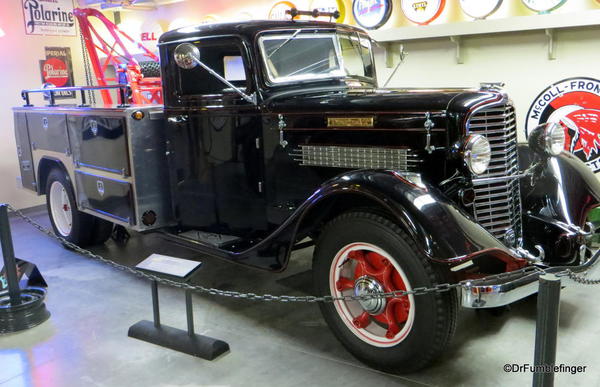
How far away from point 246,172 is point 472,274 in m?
1.73

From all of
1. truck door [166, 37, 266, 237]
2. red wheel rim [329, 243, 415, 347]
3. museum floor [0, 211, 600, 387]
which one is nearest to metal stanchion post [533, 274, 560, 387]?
red wheel rim [329, 243, 415, 347]

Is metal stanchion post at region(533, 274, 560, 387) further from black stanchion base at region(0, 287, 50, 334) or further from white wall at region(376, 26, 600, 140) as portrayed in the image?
white wall at region(376, 26, 600, 140)

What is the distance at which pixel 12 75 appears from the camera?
23.1 ft

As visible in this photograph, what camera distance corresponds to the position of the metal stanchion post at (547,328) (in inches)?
74.9

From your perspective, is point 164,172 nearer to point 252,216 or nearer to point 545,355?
point 252,216

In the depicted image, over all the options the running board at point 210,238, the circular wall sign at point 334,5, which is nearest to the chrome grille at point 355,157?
the running board at point 210,238

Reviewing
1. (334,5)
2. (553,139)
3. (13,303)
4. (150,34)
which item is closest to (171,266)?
(13,303)

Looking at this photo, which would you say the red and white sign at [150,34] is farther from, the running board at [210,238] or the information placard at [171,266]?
the information placard at [171,266]

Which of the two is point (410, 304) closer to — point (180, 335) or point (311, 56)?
point (180, 335)

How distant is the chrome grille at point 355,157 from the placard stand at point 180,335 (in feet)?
3.13

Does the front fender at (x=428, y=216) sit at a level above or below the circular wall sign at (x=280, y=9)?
below

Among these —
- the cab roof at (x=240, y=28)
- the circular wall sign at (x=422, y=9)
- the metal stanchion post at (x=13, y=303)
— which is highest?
the circular wall sign at (x=422, y=9)

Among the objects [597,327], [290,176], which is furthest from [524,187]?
[290,176]

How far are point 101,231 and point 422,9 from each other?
3919 millimetres
